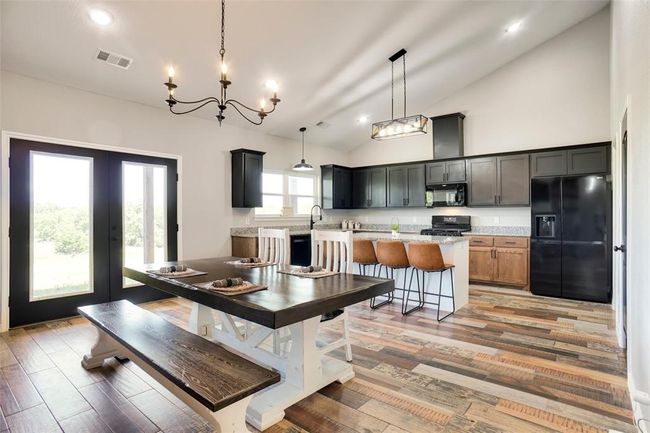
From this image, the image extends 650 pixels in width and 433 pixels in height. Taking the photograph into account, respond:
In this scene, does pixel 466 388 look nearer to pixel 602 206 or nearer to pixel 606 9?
pixel 602 206

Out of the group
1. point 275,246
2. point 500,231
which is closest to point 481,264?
point 500,231

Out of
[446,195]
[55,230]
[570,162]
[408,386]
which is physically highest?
[570,162]

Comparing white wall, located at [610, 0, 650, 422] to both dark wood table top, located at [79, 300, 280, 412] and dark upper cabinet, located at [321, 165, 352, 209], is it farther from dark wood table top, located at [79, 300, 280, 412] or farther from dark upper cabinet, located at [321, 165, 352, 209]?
dark upper cabinet, located at [321, 165, 352, 209]

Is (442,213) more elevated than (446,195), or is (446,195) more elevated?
(446,195)

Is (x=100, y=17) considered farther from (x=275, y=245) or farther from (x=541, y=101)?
(x=541, y=101)

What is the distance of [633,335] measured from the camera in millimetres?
2240

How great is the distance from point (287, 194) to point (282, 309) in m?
5.25

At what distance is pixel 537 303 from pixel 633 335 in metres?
2.60

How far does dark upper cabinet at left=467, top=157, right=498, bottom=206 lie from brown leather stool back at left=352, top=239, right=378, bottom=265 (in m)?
2.70

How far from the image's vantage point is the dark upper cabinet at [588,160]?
5.01 meters

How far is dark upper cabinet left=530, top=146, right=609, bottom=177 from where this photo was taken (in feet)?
16.5

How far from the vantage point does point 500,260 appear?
5.58 meters

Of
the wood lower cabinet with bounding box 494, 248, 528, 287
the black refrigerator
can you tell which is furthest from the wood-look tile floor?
the wood lower cabinet with bounding box 494, 248, 528, 287

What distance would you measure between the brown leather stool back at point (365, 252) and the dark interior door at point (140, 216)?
269 centimetres
